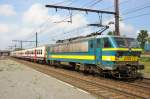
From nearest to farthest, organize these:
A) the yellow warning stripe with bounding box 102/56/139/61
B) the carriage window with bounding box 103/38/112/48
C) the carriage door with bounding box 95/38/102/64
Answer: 1. the yellow warning stripe with bounding box 102/56/139/61
2. the carriage window with bounding box 103/38/112/48
3. the carriage door with bounding box 95/38/102/64

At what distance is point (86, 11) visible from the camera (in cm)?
2694

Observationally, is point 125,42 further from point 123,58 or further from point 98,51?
point 98,51

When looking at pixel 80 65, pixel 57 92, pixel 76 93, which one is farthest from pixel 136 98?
pixel 80 65

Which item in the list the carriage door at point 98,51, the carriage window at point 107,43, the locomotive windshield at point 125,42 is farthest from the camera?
the carriage door at point 98,51

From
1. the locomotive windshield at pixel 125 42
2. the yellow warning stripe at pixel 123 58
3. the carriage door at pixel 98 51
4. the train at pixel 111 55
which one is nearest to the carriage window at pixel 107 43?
the train at pixel 111 55

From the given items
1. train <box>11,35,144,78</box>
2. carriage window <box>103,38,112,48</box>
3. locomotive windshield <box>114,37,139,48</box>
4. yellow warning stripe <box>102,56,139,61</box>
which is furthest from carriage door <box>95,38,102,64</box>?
locomotive windshield <box>114,37,139,48</box>

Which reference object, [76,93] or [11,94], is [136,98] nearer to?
[76,93]

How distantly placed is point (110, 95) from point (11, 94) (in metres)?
4.25

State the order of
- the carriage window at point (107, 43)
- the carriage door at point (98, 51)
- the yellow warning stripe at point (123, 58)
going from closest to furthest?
the yellow warning stripe at point (123, 58) → the carriage window at point (107, 43) → the carriage door at point (98, 51)

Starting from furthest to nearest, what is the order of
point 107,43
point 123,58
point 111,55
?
1. point 107,43
2. point 111,55
3. point 123,58

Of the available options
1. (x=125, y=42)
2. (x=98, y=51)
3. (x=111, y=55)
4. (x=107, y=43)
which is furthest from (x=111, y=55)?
(x=98, y=51)

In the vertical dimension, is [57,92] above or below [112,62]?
below

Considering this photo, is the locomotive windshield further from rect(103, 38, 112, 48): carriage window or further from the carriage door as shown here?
the carriage door

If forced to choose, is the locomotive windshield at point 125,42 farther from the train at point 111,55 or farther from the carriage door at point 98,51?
the carriage door at point 98,51
